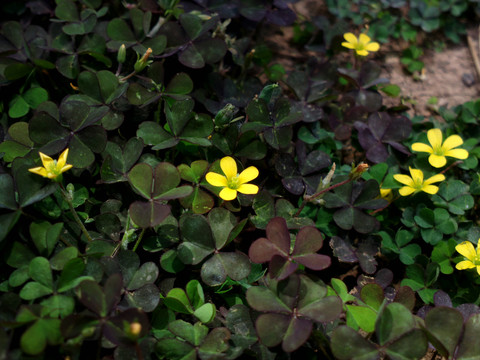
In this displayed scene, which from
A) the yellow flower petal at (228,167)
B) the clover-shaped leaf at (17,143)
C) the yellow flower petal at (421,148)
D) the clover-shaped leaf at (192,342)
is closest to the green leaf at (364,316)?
the clover-shaped leaf at (192,342)

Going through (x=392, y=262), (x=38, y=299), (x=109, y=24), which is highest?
(x=109, y=24)

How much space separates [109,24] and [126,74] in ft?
1.04

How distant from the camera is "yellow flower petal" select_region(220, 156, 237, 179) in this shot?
6.69 feet

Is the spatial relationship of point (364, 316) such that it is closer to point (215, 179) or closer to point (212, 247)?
point (212, 247)

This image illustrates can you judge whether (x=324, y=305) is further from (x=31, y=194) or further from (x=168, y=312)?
(x=31, y=194)

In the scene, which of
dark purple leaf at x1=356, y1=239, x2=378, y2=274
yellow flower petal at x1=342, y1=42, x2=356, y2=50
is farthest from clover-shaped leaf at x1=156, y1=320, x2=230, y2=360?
yellow flower petal at x1=342, y1=42, x2=356, y2=50

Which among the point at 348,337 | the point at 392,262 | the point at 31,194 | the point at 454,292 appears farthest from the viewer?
the point at 392,262

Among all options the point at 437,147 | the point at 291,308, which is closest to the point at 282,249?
the point at 291,308

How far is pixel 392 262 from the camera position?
2492mm

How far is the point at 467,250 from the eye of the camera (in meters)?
2.16

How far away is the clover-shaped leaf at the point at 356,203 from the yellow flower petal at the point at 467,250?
1.32 feet

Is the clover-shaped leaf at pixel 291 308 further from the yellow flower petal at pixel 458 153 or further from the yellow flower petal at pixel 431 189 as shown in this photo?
the yellow flower petal at pixel 458 153

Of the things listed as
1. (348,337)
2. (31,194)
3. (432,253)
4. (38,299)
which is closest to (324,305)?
(348,337)

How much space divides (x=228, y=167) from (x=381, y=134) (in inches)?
47.0
